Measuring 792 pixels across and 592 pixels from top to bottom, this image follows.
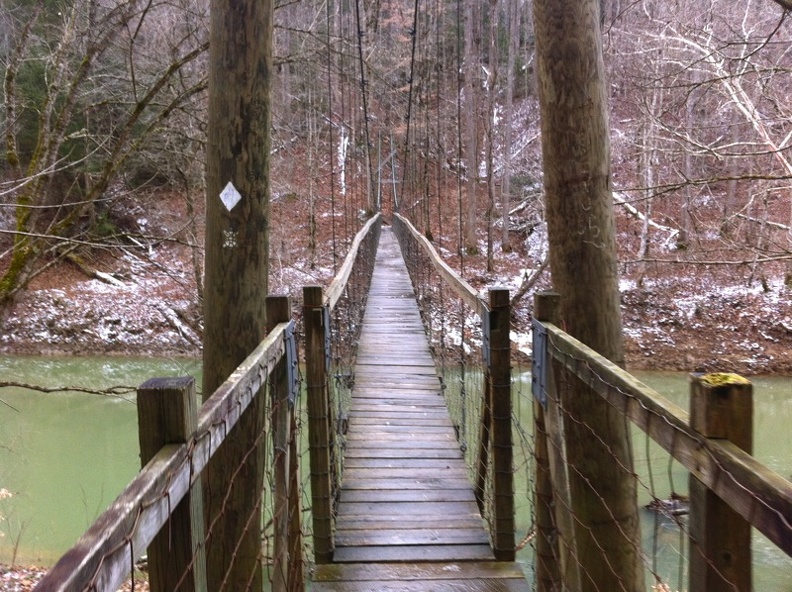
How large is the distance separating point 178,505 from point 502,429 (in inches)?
64.4

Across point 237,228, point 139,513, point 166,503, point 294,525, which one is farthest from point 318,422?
point 139,513

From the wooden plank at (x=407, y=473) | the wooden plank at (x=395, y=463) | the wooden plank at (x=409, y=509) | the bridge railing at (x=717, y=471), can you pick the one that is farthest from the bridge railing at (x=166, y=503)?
the wooden plank at (x=395, y=463)

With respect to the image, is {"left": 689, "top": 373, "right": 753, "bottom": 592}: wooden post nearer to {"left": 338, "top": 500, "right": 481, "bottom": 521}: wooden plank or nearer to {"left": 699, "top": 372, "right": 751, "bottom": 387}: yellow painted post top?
{"left": 699, "top": 372, "right": 751, "bottom": 387}: yellow painted post top

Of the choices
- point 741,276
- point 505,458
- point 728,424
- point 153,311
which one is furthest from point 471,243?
point 728,424

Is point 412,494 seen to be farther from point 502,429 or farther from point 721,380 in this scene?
point 721,380

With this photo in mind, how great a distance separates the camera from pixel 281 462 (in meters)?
1.89

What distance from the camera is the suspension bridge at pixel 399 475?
877mm

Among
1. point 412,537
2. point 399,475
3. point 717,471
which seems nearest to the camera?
point 717,471

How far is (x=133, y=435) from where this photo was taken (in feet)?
29.5

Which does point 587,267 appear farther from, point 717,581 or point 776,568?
point 776,568

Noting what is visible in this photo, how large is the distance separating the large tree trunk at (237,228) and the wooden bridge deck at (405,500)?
0.48 meters

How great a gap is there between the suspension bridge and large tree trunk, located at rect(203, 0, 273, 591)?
0.08m

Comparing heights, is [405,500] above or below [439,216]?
below

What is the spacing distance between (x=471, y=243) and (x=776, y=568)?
1233 cm
